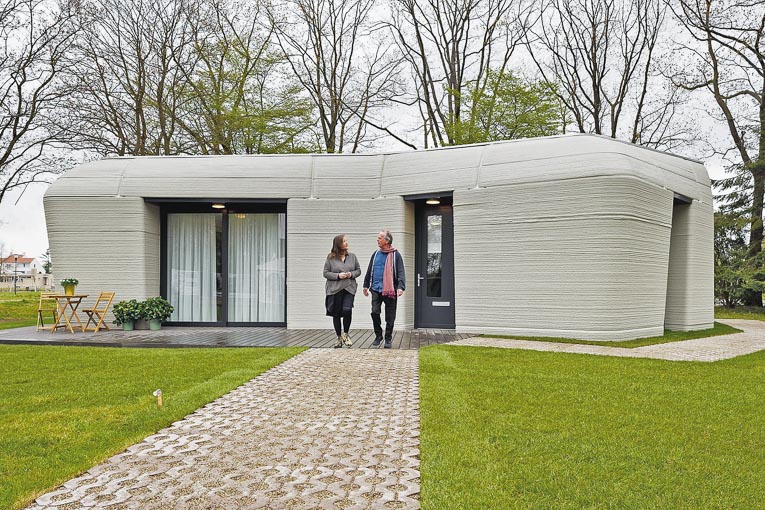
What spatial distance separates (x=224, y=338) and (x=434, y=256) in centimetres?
428

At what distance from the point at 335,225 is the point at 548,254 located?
4092mm

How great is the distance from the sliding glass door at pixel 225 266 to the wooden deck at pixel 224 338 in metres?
0.66

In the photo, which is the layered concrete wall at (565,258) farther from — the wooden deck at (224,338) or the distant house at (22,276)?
the distant house at (22,276)

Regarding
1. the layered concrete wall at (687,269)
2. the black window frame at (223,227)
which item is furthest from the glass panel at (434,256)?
the layered concrete wall at (687,269)

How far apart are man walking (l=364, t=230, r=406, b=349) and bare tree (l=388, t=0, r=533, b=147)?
14115mm

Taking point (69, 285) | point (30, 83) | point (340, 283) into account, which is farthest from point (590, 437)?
point (30, 83)

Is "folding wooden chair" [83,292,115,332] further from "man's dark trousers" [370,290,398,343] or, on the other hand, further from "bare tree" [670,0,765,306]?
"bare tree" [670,0,765,306]

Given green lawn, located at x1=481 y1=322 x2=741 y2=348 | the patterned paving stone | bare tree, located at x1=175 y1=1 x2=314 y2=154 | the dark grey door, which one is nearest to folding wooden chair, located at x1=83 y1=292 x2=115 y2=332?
the dark grey door

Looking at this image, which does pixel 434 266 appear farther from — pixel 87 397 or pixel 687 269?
pixel 87 397

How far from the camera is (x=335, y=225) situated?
1145 centimetres

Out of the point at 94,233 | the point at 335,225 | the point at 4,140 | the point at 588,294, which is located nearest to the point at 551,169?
the point at 588,294

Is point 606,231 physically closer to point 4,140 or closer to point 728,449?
point 728,449

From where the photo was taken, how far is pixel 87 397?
527 cm

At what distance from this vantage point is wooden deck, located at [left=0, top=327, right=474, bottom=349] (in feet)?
29.7
